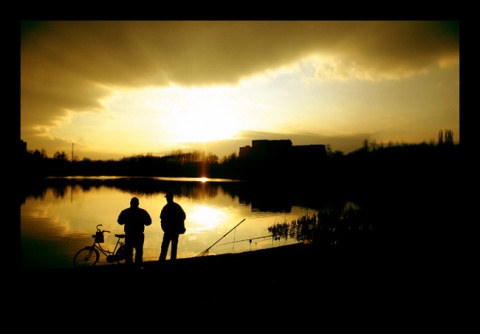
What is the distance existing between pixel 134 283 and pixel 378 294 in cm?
643

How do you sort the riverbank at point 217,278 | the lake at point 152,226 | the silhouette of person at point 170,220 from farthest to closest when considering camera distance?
the lake at point 152,226 < the silhouette of person at point 170,220 < the riverbank at point 217,278

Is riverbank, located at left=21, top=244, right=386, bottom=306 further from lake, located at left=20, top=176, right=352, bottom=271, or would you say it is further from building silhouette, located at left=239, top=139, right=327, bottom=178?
building silhouette, located at left=239, top=139, right=327, bottom=178

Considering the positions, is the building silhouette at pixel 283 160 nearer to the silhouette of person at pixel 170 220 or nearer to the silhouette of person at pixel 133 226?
the silhouette of person at pixel 170 220

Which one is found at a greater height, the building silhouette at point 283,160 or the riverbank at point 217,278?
the building silhouette at point 283,160

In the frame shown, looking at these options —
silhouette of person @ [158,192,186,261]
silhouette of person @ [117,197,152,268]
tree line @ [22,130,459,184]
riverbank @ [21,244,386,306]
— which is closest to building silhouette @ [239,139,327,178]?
tree line @ [22,130,459,184]

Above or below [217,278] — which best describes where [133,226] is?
above

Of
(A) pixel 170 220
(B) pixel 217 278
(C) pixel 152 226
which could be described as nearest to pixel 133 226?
(A) pixel 170 220

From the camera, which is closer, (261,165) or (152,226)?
(152,226)

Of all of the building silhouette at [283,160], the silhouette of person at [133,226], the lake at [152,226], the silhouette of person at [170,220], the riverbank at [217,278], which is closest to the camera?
the riverbank at [217,278]

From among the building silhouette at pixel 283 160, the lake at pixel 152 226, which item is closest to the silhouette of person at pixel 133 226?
the lake at pixel 152 226

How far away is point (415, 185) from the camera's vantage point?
4300 centimetres

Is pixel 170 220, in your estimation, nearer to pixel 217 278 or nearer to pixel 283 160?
pixel 217 278
